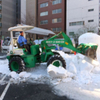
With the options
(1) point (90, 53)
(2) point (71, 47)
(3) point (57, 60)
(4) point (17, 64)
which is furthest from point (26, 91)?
(1) point (90, 53)

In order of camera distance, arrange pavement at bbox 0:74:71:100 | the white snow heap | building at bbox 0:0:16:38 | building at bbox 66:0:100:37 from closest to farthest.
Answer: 1. pavement at bbox 0:74:71:100
2. the white snow heap
3. building at bbox 66:0:100:37
4. building at bbox 0:0:16:38

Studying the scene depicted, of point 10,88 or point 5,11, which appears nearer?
point 10,88

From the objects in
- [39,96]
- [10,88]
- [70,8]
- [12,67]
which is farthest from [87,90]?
[70,8]

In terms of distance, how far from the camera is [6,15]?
45.5 metres

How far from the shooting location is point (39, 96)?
131 inches

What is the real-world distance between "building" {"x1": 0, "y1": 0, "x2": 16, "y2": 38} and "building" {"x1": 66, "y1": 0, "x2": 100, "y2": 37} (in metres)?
26.1

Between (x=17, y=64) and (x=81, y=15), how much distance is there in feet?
91.3

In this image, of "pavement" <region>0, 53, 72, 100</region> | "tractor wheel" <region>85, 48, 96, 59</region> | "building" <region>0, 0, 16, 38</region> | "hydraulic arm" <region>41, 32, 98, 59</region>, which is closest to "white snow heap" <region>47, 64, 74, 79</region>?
"pavement" <region>0, 53, 72, 100</region>

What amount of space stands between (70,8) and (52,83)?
98.4ft

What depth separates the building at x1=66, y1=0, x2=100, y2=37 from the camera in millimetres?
27234

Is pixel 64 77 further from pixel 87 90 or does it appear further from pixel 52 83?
pixel 87 90

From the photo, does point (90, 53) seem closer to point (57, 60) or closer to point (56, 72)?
Result: point (57, 60)

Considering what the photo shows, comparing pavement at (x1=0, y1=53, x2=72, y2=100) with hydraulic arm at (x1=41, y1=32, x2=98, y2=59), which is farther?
hydraulic arm at (x1=41, y1=32, x2=98, y2=59)

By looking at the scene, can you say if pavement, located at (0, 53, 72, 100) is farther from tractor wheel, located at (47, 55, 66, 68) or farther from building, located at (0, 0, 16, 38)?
building, located at (0, 0, 16, 38)
